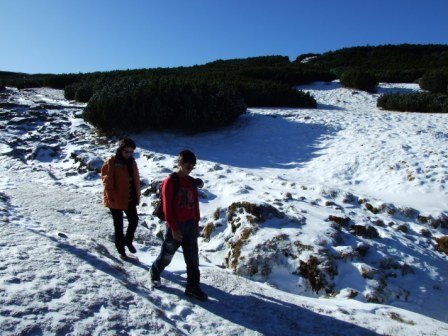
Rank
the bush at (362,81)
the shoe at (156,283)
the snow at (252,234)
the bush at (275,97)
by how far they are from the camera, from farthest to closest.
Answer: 1. the bush at (362,81)
2. the bush at (275,97)
3. the shoe at (156,283)
4. the snow at (252,234)

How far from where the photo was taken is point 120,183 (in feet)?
16.7

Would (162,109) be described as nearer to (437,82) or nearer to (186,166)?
(186,166)

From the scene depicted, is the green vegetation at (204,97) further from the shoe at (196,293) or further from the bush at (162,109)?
the shoe at (196,293)

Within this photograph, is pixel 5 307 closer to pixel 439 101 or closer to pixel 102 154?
pixel 102 154

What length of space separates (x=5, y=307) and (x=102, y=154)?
21.9ft

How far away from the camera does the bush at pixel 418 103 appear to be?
13617mm

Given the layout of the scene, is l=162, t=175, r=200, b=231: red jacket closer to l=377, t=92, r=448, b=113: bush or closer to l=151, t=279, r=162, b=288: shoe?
l=151, t=279, r=162, b=288: shoe

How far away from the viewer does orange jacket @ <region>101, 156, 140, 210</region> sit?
505cm

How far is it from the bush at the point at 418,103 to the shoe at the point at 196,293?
12296mm

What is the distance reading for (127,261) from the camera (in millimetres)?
5105

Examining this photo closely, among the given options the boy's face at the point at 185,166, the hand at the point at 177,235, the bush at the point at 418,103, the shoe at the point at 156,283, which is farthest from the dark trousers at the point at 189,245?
the bush at the point at 418,103

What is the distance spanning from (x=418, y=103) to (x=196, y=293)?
12522mm

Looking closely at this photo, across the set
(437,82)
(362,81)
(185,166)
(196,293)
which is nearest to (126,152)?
(185,166)

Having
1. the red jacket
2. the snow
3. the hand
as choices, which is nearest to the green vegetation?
the snow
